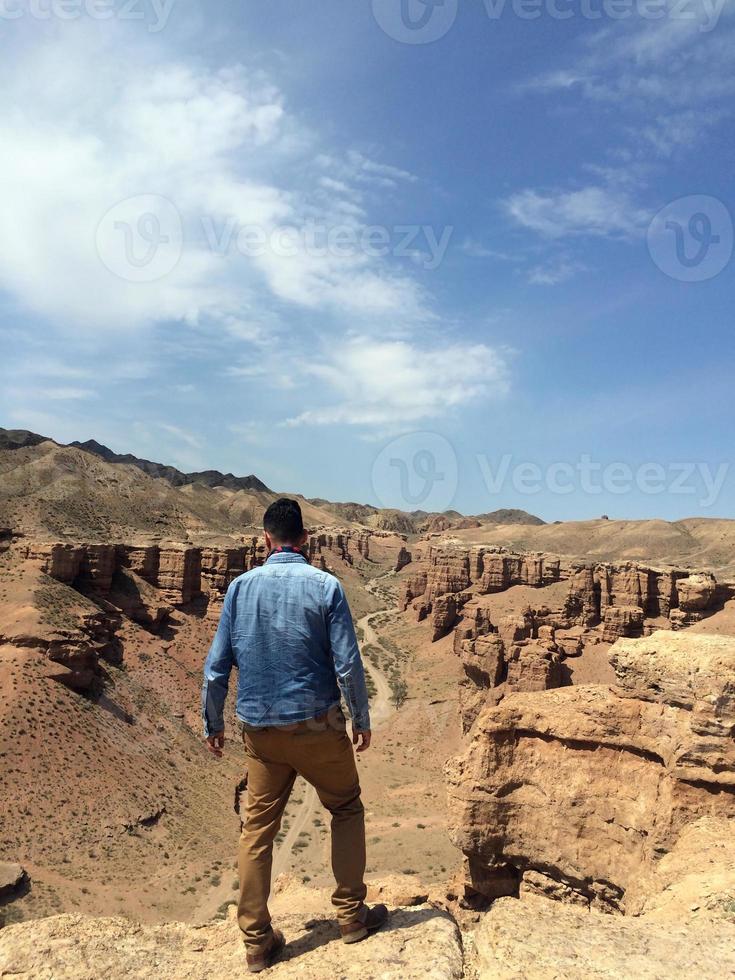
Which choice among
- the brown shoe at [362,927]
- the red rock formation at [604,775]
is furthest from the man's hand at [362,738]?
the red rock formation at [604,775]

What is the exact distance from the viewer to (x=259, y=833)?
5.38 meters

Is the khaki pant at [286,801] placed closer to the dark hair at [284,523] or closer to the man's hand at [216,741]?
the man's hand at [216,741]

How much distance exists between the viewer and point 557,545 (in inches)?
5901

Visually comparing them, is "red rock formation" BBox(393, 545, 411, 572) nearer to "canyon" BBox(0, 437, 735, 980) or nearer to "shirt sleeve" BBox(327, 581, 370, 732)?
"canyon" BBox(0, 437, 735, 980)

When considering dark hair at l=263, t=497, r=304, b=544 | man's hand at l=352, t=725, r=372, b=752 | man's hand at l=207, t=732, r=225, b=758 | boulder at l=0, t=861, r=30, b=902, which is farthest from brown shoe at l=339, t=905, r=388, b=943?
boulder at l=0, t=861, r=30, b=902

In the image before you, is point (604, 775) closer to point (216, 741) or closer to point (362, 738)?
point (362, 738)

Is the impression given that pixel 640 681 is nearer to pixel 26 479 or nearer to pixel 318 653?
pixel 318 653

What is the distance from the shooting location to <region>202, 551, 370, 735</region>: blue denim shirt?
5195 mm

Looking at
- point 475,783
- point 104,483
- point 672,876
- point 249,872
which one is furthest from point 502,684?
point 104,483

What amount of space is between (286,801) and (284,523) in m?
2.52

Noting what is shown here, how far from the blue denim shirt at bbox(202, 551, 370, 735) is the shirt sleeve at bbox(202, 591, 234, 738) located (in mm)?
106

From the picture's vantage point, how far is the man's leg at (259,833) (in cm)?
518

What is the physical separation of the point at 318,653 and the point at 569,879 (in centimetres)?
644

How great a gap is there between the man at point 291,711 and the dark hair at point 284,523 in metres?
0.31
